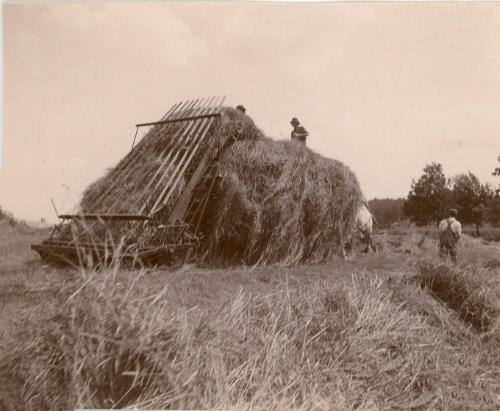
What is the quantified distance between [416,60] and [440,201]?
7991 millimetres

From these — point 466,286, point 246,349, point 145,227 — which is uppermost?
point 145,227

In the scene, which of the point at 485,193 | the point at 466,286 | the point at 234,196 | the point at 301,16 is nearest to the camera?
the point at 301,16

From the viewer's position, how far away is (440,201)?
12.1 meters

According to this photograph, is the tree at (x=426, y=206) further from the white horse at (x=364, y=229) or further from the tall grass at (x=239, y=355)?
the tall grass at (x=239, y=355)

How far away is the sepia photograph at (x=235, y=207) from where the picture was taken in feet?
9.73

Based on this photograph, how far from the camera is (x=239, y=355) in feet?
10.7

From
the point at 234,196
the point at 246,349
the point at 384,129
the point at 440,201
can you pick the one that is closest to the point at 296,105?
the point at 384,129

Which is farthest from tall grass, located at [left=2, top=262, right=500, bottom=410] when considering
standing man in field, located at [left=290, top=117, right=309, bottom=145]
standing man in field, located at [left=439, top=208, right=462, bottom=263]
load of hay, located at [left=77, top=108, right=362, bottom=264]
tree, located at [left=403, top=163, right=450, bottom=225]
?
tree, located at [left=403, top=163, right=450, bottom=225]

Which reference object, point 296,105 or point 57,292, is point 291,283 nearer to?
point 296,105

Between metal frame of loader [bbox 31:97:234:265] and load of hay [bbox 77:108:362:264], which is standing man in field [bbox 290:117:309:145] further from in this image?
metal frame of loader [bbox 31:97:234:265]

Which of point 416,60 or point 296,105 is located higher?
point 416,60

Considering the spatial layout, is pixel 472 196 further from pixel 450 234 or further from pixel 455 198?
pixel 455 198

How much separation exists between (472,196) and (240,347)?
559 centimetres

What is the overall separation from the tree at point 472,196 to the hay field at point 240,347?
1.44m
